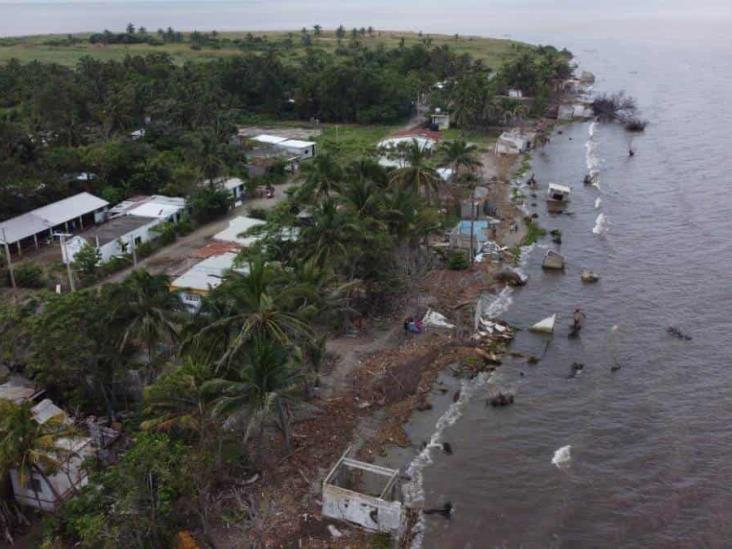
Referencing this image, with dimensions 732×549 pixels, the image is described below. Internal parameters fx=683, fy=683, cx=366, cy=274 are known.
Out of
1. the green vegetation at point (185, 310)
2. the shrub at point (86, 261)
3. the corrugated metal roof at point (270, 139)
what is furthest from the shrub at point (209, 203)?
the corrugated metal roof at point (270, 139)

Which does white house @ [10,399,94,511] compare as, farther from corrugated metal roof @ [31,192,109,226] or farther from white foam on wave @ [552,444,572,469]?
corrugated metal roof @ [31,192,109,226]

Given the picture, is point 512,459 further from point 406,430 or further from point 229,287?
point 229,287

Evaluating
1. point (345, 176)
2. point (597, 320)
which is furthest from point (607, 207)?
point (345, 176)

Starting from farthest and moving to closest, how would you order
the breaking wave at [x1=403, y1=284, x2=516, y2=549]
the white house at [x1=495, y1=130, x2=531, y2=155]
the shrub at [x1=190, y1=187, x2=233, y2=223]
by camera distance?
the white house at [x1=495, y1=130, x2=531, y2=155], the shrub at [x1=190, y1=187, x2=233, y2=223], the breaking wave at [x1=403, y1=284, x2=516, y2=549]

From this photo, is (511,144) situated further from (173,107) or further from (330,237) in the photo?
(330,237)

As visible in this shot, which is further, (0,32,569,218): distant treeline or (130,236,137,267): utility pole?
(0,32,569,218): distant treeline

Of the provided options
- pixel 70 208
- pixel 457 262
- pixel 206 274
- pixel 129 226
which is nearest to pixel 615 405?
pixel 457 262

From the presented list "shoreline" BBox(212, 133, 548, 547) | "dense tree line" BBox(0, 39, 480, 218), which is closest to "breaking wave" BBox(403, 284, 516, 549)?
"shoreline" BBox(212, 133, 548, 547)
